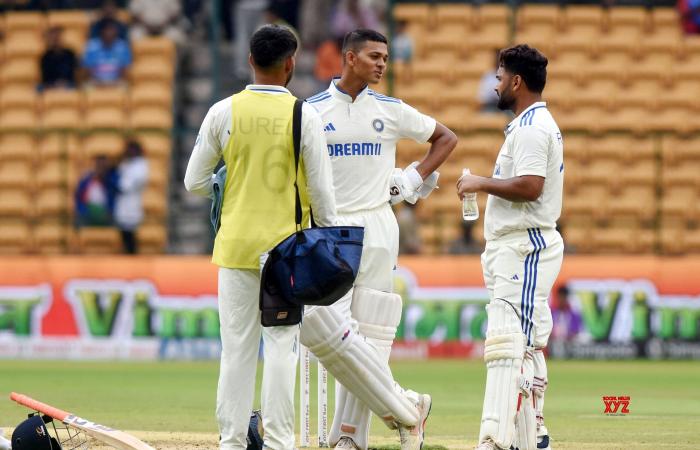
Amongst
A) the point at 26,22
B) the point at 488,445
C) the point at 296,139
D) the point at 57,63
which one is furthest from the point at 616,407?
the point at 26,22

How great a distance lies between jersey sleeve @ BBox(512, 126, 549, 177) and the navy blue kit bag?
1.40 metres

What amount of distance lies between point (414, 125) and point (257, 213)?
198 centimetres

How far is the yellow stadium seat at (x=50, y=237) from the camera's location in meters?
20.0

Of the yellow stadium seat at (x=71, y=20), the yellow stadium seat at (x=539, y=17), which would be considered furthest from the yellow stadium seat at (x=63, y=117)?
the yellow stadium seat at (x=539, y=17)

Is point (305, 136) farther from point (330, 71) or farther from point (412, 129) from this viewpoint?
point (330, 71)

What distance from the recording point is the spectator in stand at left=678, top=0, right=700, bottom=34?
2300 centimetres

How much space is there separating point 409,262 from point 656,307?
334 centimetres

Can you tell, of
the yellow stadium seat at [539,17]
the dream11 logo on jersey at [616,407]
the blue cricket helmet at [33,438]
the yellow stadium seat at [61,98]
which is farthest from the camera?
the yellow stadium seat at [539,17]

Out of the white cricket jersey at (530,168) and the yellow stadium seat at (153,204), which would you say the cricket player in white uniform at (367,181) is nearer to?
the white cricket jersey at (530,168)

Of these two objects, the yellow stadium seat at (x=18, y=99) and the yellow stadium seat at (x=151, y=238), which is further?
the yellow stadium seat at (x=18, y=99)

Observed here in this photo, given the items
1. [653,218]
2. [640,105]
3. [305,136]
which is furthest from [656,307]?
[305,136]

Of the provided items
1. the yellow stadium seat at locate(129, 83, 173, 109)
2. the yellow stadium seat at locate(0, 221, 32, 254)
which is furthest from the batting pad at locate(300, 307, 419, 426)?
the yellow stadium seat at locate(129, 83, 173, 109)

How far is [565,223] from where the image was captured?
19.8 metres

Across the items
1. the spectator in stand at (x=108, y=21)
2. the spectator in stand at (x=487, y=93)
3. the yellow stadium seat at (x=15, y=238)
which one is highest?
the spectator in stand at (x=108, y=21)
